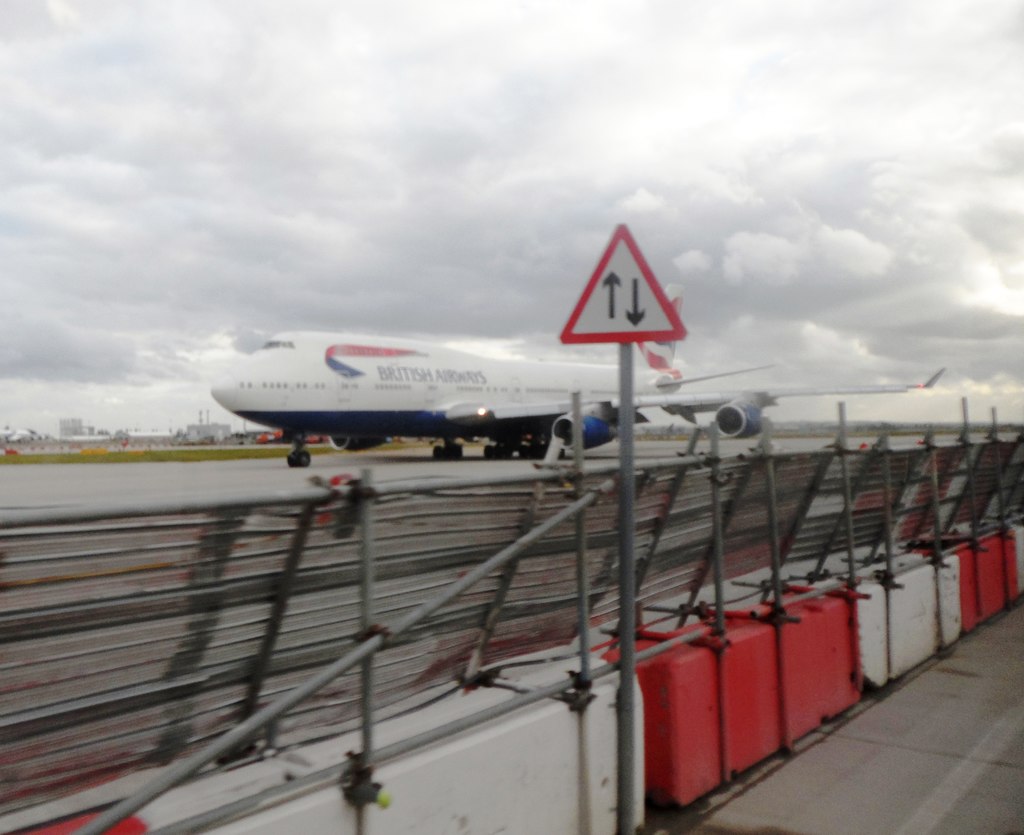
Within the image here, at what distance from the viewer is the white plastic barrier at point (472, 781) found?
2.80 m

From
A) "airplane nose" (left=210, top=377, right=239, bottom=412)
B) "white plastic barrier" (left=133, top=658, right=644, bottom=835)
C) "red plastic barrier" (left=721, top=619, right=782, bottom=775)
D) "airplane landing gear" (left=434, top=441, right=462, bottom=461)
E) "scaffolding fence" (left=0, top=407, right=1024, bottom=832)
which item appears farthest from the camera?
"airplane landing gear" (left=434, top=441, right=462, bottom=461)

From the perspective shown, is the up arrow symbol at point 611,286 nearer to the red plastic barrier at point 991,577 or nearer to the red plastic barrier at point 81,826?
the red plastic barrier at point 81,826

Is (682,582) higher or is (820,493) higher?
(820,493)

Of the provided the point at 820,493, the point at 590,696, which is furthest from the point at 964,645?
the point at 590,696

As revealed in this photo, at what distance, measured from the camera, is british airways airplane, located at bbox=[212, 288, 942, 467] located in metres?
25.1

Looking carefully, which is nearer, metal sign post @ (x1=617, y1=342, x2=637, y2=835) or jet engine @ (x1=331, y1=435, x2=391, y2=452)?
metal sign post @ (x1=617, y1=342, x2=637, y2=835)

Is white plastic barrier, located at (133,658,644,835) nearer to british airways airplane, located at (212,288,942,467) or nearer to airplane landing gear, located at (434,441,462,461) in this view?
british airways airplane, located at (212,288,942,467)

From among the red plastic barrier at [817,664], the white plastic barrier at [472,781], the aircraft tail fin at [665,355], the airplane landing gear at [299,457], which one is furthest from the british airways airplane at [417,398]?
the white plastic barrier at [472,781]

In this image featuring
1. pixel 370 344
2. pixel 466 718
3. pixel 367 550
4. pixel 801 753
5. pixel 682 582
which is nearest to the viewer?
pixel 367 550

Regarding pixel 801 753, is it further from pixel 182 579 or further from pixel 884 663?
pixel 182 579

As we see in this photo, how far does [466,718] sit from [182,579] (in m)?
1.31

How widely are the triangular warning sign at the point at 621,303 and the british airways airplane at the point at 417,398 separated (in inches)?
653

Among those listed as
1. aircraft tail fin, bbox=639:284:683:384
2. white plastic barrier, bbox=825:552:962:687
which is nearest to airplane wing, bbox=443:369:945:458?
aircraft tail fin, bbox=639:284:683:384

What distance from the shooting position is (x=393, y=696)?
3.65 m
